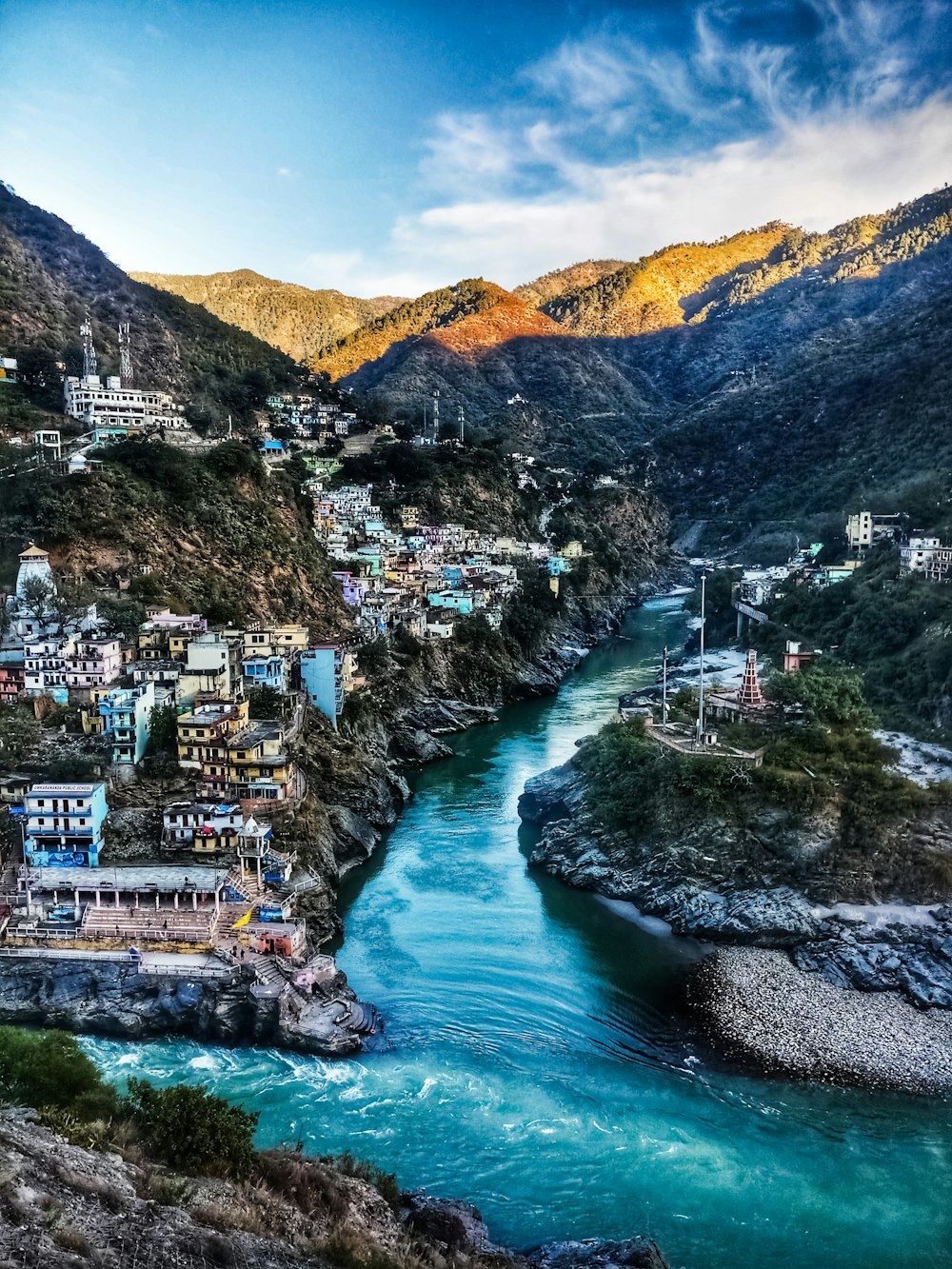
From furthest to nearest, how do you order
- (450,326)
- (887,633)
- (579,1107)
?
(450,326) < (887,633) < (579,1107)

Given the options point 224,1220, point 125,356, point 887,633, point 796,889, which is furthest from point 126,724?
point 125,356

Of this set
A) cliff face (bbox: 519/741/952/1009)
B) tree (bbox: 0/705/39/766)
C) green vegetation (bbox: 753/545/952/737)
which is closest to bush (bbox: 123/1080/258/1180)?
cliff face (bbox: 519/741/952/1009)

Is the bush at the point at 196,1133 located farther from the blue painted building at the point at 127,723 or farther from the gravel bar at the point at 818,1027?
the blue painted building at the point at 127,723

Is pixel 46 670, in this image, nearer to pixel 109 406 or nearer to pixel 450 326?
pixel 109 406

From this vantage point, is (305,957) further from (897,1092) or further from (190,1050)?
(897,1092)

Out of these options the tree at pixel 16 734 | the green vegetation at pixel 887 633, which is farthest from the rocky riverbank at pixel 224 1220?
the green vegetation at pixel 887 633

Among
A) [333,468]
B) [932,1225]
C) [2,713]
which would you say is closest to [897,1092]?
[932,1225]

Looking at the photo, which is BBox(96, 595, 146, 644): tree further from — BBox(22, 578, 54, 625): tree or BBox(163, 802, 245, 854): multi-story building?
BBox(163, 802, 245, 854): multi-story building
